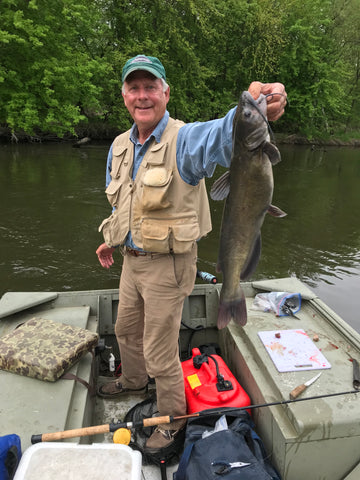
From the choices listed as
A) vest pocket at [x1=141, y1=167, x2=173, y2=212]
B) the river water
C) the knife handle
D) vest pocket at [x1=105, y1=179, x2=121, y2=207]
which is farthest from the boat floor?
the river water

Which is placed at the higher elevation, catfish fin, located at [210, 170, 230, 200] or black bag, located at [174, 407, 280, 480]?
catfish fin, located at [210, 170, 230, 200]

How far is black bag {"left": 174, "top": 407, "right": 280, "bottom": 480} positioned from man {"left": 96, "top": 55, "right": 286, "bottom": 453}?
0.98ft

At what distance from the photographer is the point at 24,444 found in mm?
2176

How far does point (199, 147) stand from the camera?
6.87ft

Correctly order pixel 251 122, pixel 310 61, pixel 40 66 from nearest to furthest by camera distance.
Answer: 1. pixel 251 122
2. pixel 40 66
3. pixel 310 61

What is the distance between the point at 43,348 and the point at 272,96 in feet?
7.90

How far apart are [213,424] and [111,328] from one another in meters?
1.58

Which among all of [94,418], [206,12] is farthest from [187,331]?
[206,12]

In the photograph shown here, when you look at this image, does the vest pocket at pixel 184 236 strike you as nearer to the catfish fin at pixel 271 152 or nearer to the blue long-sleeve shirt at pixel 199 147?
the blue long-sleeve shirt at pixel 199 147

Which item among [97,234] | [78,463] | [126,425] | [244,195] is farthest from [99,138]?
[78,463]

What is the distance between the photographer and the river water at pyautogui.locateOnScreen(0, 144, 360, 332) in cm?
761

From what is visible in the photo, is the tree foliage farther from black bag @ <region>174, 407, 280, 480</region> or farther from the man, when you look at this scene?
black bag @ <region>174, 407, 280, 480</region>

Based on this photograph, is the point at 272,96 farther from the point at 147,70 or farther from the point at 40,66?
the point at 40,66

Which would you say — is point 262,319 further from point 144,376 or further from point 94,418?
point 94,418
